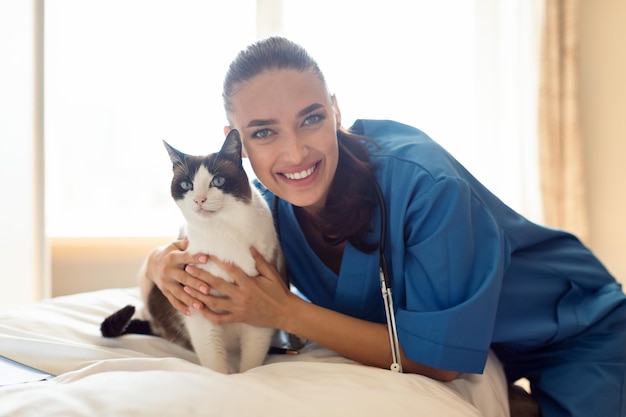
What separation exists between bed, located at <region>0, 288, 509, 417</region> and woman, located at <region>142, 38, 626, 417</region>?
0.31 ft

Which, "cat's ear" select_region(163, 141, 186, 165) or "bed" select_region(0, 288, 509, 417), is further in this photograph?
"cat's ear" select_region(163, 141, 186, 165)

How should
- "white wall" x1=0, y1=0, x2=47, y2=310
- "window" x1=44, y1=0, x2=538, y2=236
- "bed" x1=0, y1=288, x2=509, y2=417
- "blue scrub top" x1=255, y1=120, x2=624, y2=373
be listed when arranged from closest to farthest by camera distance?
"bed" x1=0, y1=288, x2=509, y2=417
"blue scrub top" x1=255, y1=120, x2=624, y2=373
"white wall" x1=0, y1=0, x2=47, y2=310
"window" x1=44, y1=0, x2=538, y2=236

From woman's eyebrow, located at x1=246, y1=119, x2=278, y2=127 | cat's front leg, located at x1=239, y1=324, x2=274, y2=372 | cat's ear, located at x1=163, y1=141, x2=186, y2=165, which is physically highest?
woman's eyebrow, located at x1=246, y1=119, x2=278, y2=127

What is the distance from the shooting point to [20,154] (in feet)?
6.57

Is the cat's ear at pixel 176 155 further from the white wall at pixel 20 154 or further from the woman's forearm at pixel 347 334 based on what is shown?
the white wall at pixel 20 154

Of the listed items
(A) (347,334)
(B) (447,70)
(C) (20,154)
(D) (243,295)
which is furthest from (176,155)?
(B) (447,70)

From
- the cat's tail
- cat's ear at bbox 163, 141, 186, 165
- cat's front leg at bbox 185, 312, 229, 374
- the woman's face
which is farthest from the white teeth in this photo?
the cat's tail

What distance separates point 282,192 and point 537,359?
0.70 m

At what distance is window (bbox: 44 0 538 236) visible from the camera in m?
2.44

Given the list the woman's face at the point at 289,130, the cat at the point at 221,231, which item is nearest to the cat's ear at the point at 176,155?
the cat at the point at 221,231

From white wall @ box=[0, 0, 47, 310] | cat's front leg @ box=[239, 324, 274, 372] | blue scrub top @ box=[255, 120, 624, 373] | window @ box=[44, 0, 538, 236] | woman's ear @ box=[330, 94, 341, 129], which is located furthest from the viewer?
window @ box=[44, 0, 538, 236]

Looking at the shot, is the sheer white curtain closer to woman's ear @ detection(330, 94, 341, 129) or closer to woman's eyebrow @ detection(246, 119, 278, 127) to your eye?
woman's ear @ detection(330, 94, 341, 129)

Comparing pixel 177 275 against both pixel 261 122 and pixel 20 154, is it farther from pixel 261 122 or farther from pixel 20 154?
pixel 20 154

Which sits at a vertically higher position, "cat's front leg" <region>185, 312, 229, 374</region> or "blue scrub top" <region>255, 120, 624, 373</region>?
"blue scrub top" <region>255, 120, 624, 373</region>
